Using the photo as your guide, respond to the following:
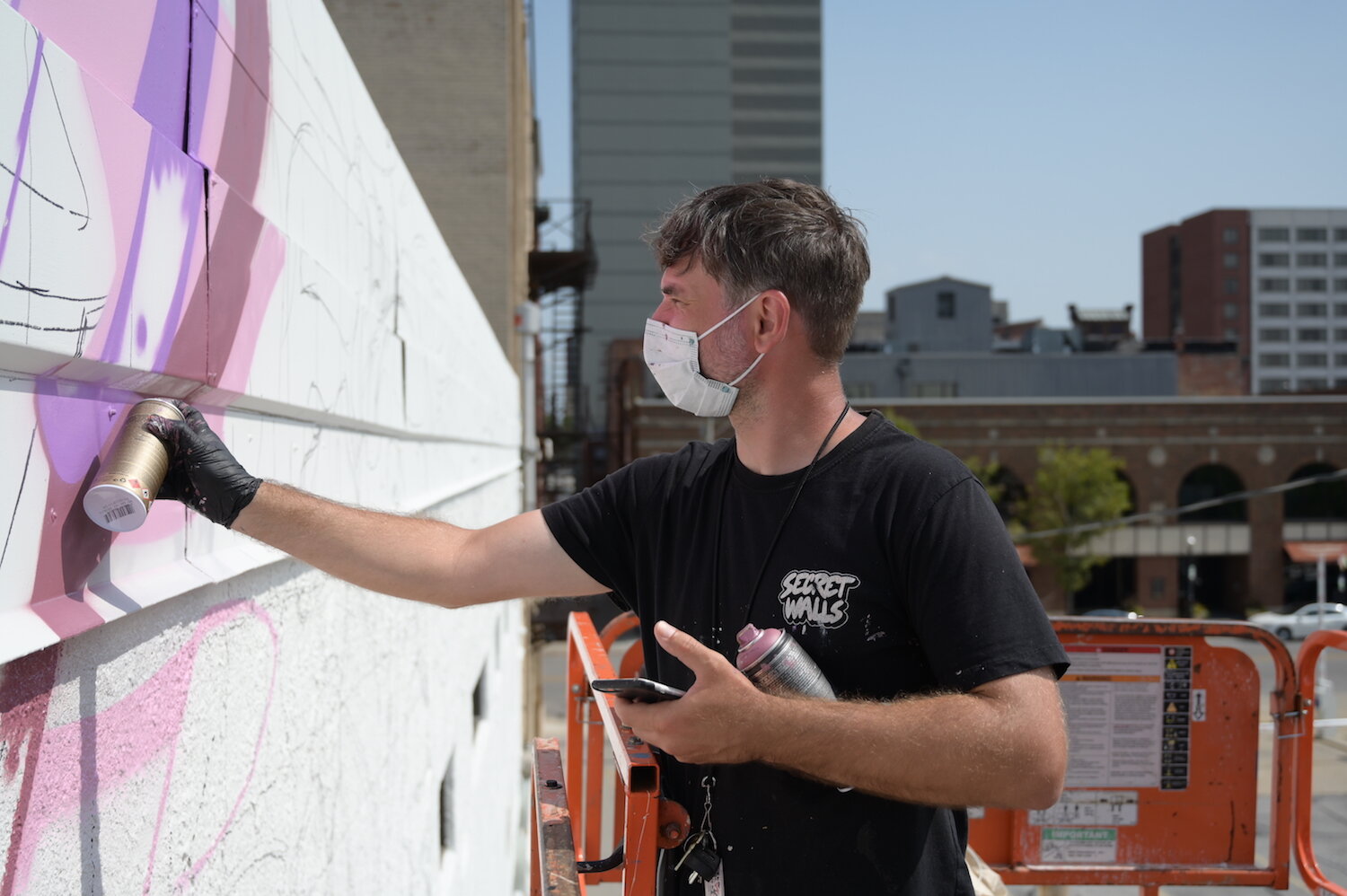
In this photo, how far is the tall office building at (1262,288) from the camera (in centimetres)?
8794

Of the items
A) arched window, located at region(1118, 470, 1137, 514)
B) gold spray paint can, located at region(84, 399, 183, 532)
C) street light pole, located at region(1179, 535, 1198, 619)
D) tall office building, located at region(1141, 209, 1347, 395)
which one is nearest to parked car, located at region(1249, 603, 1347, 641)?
street light pole, located at region(1179, 535, 1198, 619)

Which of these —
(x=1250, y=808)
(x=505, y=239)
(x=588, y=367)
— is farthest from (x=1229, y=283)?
(x=1250, y=808)

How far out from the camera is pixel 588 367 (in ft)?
320

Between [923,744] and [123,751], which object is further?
[923,744]

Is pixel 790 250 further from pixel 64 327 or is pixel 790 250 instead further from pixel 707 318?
pixel 64 327

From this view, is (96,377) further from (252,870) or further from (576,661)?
(576,661)

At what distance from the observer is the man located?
1752mm

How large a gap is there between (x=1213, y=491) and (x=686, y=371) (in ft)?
148

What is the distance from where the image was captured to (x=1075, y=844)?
4.18 m

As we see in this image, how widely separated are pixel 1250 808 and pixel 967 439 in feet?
123

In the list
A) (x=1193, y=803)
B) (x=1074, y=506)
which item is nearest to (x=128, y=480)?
(x=1193, y=803)

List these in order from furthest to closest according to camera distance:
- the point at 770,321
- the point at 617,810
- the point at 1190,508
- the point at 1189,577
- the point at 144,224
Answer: the point at 1189,577, the point at 1190,508, the point at 617,810, the point at 770,321, the point at 144,224

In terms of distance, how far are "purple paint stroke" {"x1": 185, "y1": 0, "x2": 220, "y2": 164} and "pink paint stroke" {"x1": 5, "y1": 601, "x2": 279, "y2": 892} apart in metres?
0.90

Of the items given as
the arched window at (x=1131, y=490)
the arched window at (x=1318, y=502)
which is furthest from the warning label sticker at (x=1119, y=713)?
the arched window at (x=1318, y=502)
